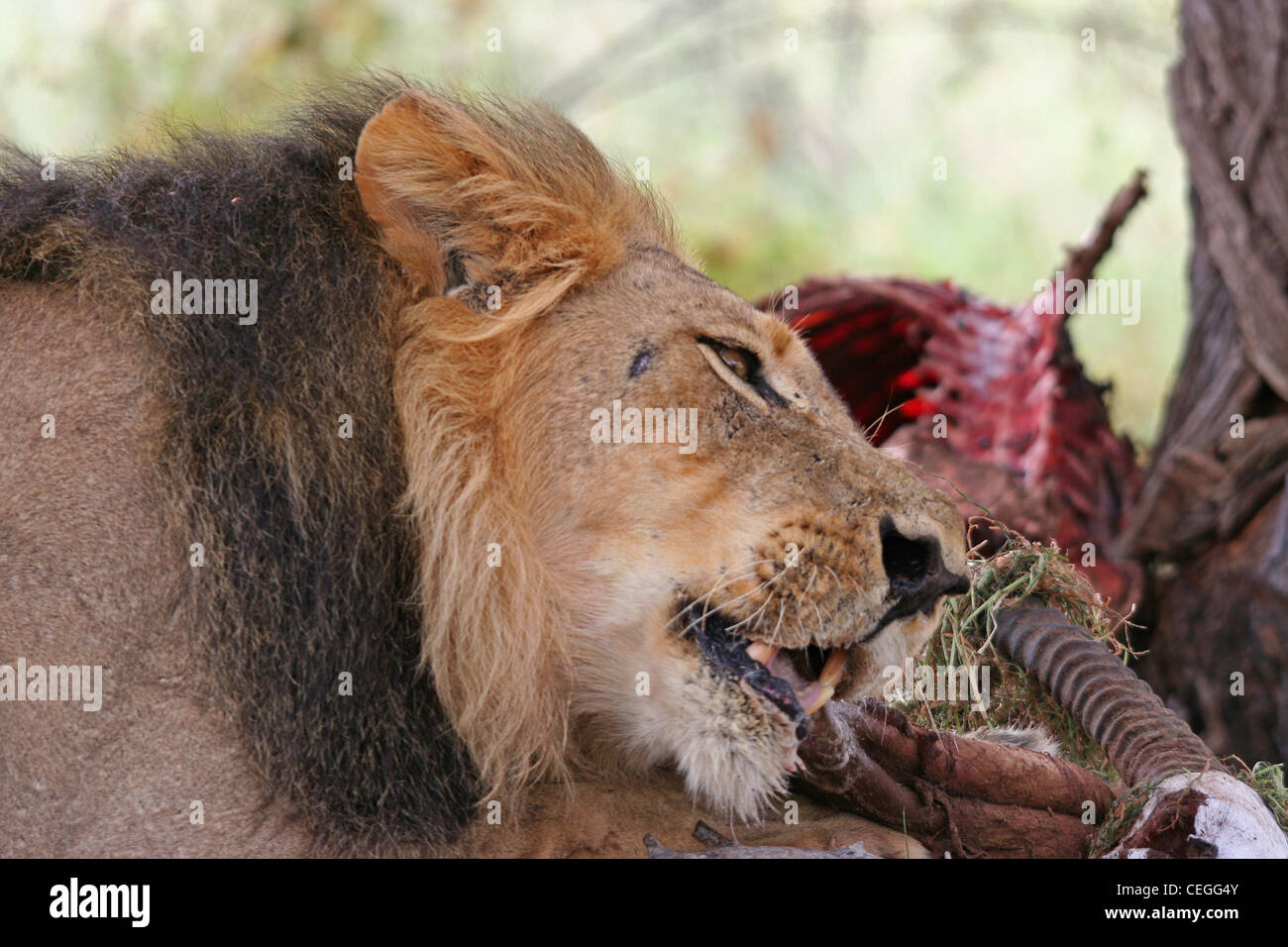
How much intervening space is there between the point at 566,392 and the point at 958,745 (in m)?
1.29

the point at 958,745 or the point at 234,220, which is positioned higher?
the point at 234,220

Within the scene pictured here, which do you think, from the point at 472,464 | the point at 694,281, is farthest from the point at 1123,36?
the point at 472,464

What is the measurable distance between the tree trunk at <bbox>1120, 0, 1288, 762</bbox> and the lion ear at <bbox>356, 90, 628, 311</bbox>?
3.27 m

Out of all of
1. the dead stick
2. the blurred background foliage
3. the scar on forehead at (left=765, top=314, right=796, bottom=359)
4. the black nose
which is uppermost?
the blurred background foliage

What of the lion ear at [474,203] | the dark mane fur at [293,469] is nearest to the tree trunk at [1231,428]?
the lion ear at [474,203]

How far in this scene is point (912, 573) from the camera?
3.21m

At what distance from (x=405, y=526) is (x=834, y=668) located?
1.05m

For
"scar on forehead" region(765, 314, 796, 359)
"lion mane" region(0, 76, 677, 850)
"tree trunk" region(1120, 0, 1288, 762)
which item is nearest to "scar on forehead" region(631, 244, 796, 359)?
"scar on forehead" region(765, 314, 796, 359)

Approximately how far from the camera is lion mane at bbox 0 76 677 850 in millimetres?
3158

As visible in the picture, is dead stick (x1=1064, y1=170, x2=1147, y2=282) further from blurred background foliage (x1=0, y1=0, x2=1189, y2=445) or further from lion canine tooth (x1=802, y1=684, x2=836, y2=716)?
blurred background foliage (x1=0, y1=0, x2=1189, y2=445)

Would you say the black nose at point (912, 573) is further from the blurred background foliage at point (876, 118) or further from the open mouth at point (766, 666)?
the blurred background foliage at point (876, 118)
